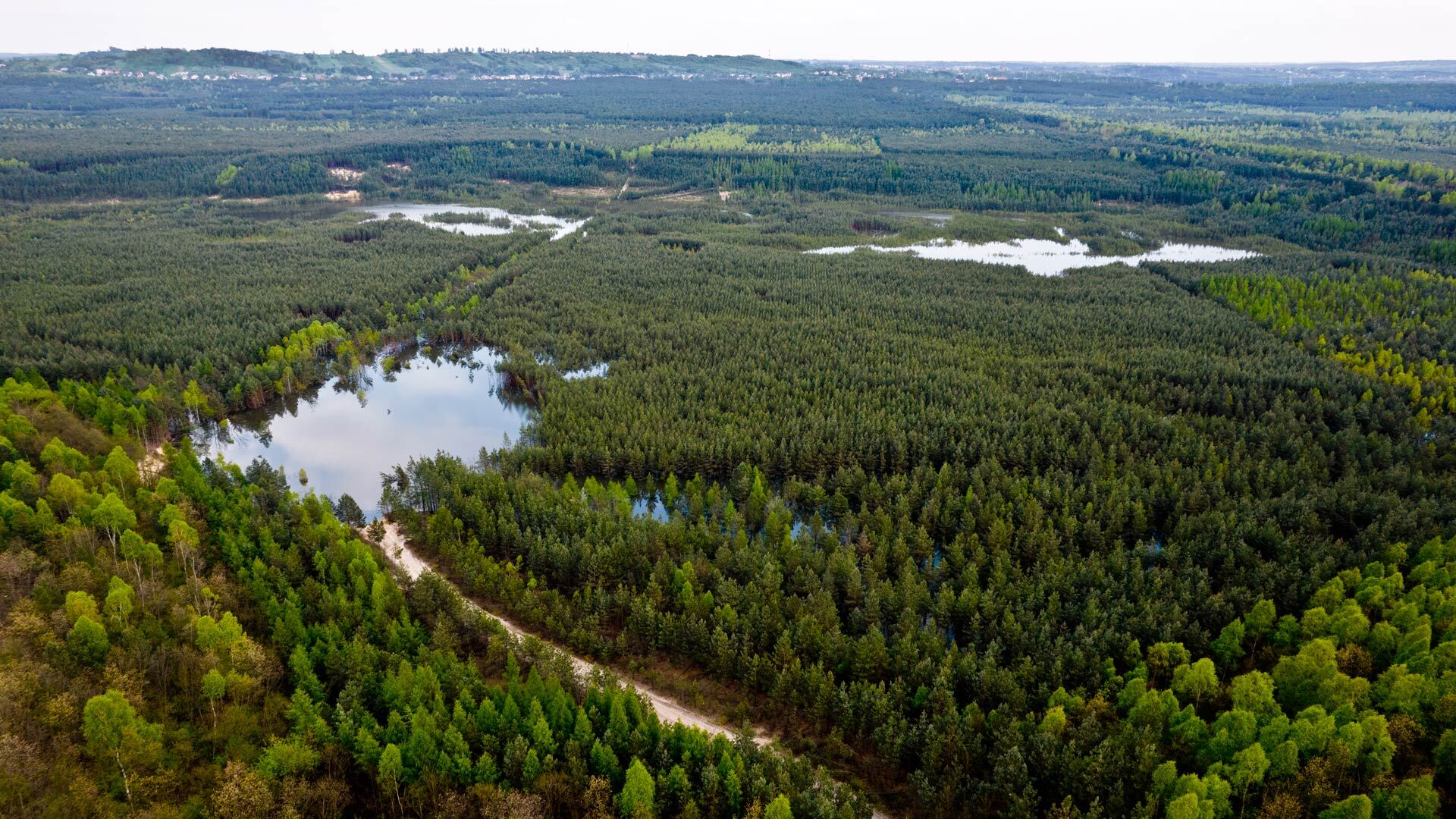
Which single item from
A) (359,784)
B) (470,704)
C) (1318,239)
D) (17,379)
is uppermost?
(1318,239)

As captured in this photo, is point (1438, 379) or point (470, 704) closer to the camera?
point (470, 704)

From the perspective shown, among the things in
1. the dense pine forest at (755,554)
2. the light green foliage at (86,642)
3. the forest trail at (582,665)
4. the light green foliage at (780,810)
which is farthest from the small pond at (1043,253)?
the light green foliage at (86,642)

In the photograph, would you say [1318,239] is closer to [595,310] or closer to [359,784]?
[595,310]

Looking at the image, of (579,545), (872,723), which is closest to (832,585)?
(872,723)

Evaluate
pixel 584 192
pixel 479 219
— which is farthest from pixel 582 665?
pixel 584 192

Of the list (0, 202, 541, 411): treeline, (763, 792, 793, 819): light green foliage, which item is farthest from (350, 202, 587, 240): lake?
(763, 792, 793, 819): light green foliage

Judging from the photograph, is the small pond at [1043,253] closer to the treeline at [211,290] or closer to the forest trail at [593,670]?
the treeline at [211,290]
